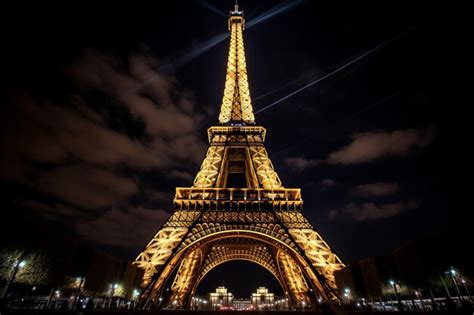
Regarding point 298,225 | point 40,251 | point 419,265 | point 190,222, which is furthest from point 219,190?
point 419,265

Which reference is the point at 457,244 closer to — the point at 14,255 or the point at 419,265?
the point at 419,265

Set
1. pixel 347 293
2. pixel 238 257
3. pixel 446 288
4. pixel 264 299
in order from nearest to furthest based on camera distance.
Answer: pixel 446 288 → pixel 347 293 → pixel 238 257 → pixel 264 299

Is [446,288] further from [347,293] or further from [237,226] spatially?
[237,226]

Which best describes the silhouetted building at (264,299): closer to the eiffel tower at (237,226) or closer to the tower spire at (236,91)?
the eiffel tower at (237,226)

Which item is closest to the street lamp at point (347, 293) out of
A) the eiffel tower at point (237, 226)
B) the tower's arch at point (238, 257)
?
the eiffel tower at point (237, 226)

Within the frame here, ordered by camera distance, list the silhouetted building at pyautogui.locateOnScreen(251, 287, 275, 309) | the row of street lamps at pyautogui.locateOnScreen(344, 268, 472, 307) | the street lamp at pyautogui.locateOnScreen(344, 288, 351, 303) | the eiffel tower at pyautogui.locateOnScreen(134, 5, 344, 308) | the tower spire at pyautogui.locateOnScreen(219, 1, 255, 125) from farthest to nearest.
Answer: the silhouetted building at pyautogui.locateOnScreen(251, 287, 275, 309)
the tower spire at pyautogui.locateOnScreen(219, 1, 255, 125)
the eiffel tower at pyautogui.locateOnScreen(134, 5, 344, 308)
the street lamp at pyautogui.locateOnScreen(344, 288, 351, 303)
the row of street lamps at pyautogui.locateOnScreen(344, 268, 472, 307)

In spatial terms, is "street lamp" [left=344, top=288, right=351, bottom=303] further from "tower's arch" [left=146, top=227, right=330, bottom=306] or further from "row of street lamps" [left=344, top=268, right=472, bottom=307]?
"tower's arch" [left=146, top=227, right=330, bottom=306]

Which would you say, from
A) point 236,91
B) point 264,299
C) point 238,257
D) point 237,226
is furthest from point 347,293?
point 264,299

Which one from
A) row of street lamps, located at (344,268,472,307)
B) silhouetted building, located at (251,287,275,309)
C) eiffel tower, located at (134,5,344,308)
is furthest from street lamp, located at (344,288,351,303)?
silhouetted building, located at (251,287,275,309)
